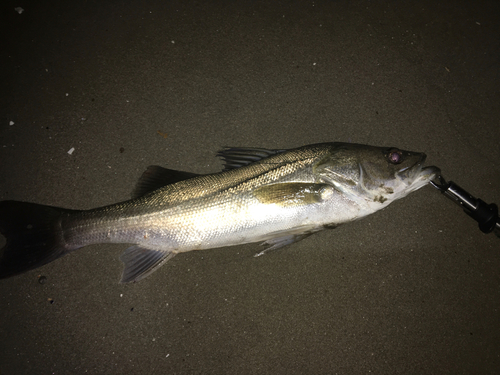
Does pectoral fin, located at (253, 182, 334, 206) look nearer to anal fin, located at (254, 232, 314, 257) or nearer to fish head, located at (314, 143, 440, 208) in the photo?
fish head, located at (314, 143, 440, 208)

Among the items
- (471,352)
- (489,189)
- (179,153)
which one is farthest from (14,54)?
(471,352)

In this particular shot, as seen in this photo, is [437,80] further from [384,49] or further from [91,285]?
[91,285]

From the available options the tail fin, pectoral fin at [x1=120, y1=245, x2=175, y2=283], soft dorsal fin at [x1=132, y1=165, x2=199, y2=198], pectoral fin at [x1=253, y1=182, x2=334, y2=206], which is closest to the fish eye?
pectoral fin at [x1=253, y1=182, x2=334, y2=206]

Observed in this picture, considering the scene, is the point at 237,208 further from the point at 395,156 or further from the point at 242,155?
the point at 395,156

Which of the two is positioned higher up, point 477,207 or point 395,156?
point 395,156

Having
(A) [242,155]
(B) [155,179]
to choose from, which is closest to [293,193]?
(A) [242,155]
